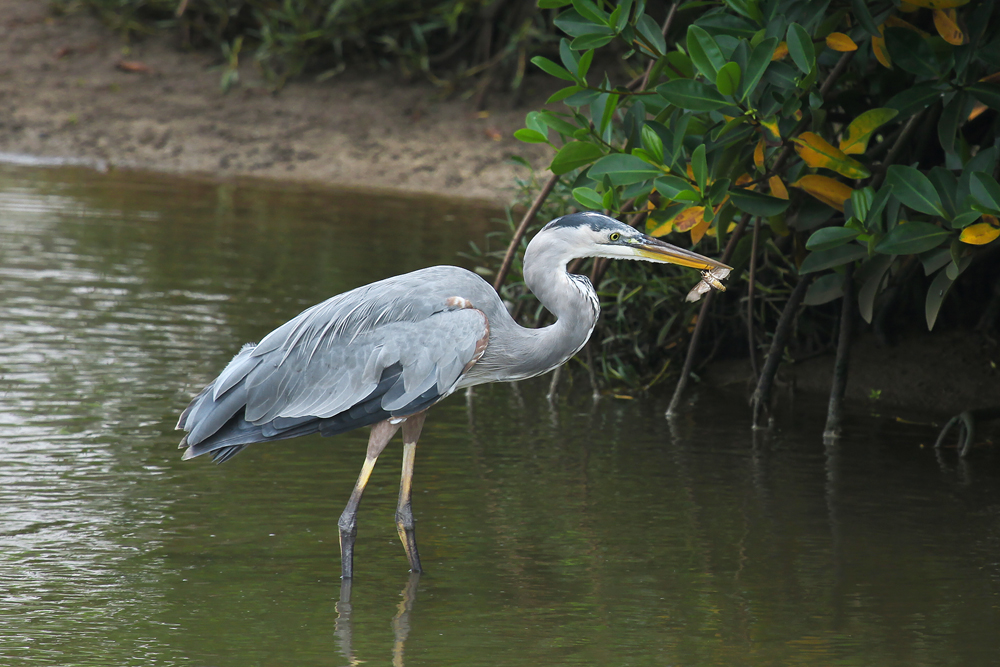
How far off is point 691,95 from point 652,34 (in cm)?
55

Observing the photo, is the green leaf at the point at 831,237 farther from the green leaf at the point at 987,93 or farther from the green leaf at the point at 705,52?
the green leaf at the point at 705,52

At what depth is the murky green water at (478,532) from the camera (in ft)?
14.1

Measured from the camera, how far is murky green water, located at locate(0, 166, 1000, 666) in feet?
14.1

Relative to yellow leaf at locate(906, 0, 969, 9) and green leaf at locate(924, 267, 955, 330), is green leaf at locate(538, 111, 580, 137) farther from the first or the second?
green leaf at locate(924, 267, 955, 330)

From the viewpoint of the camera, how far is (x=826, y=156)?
569 centimetres

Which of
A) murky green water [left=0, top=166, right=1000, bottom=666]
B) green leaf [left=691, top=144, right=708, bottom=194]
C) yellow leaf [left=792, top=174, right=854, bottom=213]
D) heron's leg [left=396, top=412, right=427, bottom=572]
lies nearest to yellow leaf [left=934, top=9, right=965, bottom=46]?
yellow leaf [left=792, top=174, right=854, bottom=213]

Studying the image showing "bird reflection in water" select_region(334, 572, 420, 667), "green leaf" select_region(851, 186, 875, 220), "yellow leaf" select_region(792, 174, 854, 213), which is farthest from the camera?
"yellow leaf" select_region(792, 174, 854, 213)

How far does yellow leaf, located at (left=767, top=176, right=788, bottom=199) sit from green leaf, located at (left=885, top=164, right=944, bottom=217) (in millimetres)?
540

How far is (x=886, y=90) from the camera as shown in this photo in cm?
626

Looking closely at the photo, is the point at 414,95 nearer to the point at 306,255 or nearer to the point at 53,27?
the point at 53,27

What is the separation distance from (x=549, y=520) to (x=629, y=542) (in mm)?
412

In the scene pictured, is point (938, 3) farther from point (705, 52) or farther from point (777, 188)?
point (777, 188)

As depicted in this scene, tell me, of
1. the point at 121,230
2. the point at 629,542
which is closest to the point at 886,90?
the point at 629,542

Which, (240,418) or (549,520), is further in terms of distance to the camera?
(549,520)
